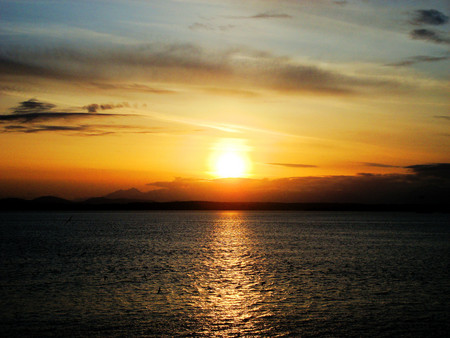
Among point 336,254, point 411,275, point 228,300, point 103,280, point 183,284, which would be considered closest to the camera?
point 228,300

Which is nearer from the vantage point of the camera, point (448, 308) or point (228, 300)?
point (448, 308)

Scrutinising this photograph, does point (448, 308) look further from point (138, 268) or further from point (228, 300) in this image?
point (138, 268)

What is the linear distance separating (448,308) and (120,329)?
21.2 m

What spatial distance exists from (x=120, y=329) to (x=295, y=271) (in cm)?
2650

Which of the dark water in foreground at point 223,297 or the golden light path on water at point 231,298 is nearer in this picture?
the dark water in foreground at point 223,297

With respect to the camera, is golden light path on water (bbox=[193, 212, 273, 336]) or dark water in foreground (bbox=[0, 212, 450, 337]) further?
golden light path on water (bbox=[193, 212, 273, 336])

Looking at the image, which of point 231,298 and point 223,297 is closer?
point 231,298

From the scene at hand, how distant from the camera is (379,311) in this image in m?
28.9

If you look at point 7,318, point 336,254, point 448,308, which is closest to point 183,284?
point 7,318

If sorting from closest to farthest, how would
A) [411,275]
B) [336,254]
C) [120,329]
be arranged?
[120,329] → [411,275] → [336,254]

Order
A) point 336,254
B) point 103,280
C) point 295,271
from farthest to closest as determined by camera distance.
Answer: point 336,254, point 295,271, point 103,280

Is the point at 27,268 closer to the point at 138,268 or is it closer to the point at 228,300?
the point at 138,268

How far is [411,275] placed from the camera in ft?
146

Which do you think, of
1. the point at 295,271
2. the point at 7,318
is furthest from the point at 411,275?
the point at 7,318
